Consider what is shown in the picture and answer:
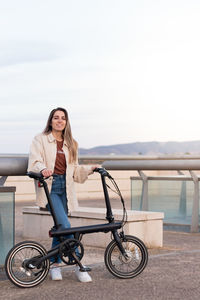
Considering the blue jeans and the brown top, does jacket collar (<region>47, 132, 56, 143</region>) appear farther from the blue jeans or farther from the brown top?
the blue jeans

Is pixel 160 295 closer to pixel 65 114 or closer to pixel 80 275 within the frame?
pixel 80 275

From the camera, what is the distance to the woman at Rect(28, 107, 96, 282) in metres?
6.44

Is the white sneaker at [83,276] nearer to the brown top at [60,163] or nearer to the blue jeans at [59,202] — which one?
the blue jeans at [59,202]

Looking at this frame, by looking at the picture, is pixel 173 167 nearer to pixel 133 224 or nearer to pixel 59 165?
pixel 133 224

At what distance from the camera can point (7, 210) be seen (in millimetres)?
6902

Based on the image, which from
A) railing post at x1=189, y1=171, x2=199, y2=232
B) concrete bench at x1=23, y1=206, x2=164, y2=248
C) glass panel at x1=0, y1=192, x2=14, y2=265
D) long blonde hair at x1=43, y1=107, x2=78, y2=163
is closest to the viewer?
long blonde hair at x1=43, y1=107, x2=78, y2=163

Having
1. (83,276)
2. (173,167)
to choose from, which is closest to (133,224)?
(173,167)

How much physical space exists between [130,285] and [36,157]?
148 centimetres

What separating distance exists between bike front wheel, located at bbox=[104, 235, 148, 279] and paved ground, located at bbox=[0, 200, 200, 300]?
0.28 ft

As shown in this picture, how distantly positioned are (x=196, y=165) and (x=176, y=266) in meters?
3.27

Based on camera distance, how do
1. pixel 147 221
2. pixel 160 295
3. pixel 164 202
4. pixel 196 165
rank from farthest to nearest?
pixel 164 202 → pixel 196 165 → pixel 147 221 → pixel 160 295

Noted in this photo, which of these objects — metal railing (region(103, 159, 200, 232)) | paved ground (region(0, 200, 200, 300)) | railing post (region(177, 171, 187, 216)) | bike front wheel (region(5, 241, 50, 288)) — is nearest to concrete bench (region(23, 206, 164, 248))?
paved ground (region(0, 200, 200, 300))

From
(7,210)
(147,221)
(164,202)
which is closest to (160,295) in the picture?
(7,210)

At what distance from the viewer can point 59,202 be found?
652 centimetres
